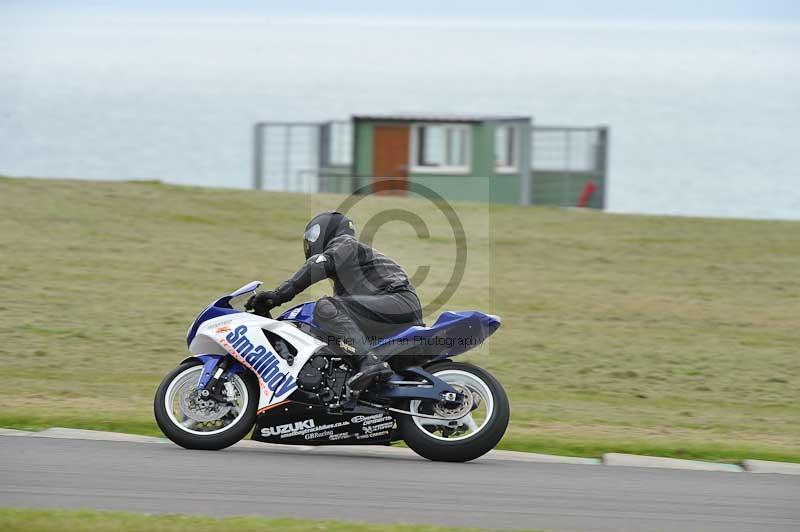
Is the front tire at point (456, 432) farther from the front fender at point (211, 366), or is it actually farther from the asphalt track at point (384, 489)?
the front fender at point (211, 366)

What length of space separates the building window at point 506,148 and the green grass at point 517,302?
740 centimetres

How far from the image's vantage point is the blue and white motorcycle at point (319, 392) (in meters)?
8.71

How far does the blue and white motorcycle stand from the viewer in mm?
8711

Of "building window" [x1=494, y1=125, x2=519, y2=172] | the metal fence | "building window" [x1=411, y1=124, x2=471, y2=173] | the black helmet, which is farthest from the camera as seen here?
the metal fence

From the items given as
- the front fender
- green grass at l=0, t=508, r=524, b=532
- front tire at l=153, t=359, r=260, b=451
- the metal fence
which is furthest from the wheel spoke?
the metal fence

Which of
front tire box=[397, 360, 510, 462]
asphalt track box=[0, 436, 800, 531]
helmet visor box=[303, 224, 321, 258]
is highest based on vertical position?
helmet visor box=[303, 224, 321, 258]

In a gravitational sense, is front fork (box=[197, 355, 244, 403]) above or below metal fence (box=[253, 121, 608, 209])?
below

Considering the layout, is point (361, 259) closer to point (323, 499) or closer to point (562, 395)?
point (323, 499)

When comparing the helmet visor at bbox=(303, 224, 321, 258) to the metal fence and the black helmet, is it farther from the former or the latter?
the metal fence

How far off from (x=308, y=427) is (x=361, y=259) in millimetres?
1273


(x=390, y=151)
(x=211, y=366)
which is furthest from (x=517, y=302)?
(x=390, y=151)

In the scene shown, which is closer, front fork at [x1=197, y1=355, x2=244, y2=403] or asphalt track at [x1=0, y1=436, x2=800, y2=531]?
asphalt track at [x1=0, y1=436, x2=800, y2=531]

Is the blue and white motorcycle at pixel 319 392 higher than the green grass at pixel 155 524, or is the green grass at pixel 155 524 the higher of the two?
the blue and white motorcycle at pixel 319 392

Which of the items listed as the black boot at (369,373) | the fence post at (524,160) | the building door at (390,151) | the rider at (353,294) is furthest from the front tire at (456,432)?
the fence post at (524,160)
